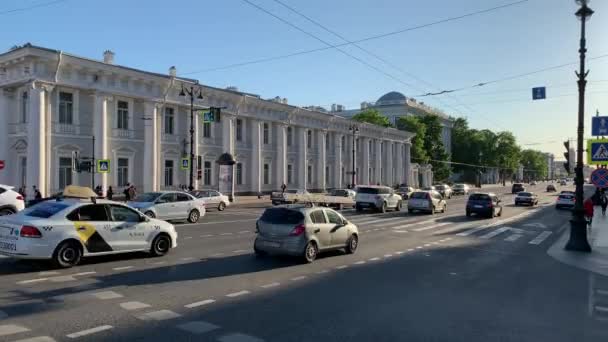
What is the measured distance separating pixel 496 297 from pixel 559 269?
4.84 meters

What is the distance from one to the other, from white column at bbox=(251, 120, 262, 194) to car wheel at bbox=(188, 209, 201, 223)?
84.4 feet

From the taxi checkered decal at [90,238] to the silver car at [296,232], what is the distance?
3.82 metres

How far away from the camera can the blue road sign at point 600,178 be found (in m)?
17.6

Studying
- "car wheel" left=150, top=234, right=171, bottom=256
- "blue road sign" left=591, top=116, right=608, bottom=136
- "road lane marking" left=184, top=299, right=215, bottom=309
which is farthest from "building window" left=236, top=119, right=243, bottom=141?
"road lane marking" left=184, top=299, right=215, bottom=309

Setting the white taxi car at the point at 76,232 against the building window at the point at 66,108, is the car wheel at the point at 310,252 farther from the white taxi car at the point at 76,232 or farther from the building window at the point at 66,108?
the building window at the point at 66,108

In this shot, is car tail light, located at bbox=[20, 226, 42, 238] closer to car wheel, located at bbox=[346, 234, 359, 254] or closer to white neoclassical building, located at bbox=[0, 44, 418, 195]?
car wheel, located at bbox=[346, 234, 359, 254]

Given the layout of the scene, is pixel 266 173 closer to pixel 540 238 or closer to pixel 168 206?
pixel 168 206

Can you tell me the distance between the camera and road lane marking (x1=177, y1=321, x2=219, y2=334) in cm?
648

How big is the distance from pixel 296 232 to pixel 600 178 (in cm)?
1276

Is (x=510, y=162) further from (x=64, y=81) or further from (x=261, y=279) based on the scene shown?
(x=261, y=279)

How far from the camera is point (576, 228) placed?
53.5ft

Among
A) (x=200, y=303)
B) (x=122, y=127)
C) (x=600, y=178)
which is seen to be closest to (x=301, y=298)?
(x=200, y=303)

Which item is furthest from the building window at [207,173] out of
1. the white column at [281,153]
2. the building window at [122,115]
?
the white column at [281,153]

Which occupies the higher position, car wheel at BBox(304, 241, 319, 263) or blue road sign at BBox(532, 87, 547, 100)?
blue road sign at BBox(532, 87, 547, 100)
